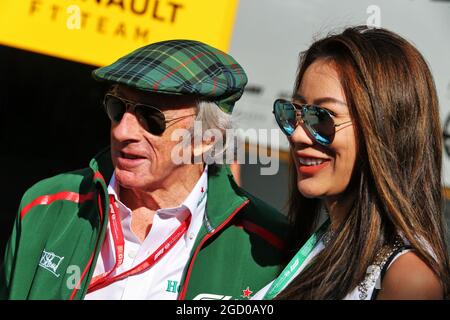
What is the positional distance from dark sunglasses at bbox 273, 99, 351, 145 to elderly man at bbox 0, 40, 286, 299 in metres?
0.39

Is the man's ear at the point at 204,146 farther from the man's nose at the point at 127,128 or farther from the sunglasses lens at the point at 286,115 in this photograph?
the sunglasses lens at the point at 286,115

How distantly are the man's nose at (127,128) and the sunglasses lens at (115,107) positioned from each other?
0.07 ft

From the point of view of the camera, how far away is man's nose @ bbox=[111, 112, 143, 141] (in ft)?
7.25

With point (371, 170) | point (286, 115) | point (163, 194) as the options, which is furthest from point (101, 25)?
point (371, 170)

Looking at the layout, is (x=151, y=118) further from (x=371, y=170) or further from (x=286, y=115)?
(x=371, y=170)

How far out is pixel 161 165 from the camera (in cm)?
229

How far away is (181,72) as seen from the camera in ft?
7.28

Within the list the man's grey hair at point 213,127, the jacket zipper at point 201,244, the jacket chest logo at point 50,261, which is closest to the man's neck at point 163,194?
the man's grey hair at point 213,127

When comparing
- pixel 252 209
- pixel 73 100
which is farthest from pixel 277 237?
pixel 73 100

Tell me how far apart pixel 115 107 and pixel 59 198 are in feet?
1.20

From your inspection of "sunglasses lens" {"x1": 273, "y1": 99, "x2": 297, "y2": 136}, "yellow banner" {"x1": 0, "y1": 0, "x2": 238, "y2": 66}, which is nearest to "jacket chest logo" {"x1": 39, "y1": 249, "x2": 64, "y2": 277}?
"sunglasses lens" {"x1": 273, "y1": 99, "x2": 297, "y2": 136}

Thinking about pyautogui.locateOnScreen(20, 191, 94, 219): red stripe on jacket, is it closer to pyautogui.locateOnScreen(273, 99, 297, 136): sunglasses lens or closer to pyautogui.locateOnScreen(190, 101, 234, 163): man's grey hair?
pyautogui.locateOnScreen(190, 101, 234, 163): man's grey hair

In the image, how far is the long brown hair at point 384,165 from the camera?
5.66 feet

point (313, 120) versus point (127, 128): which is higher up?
point (313, 120)
